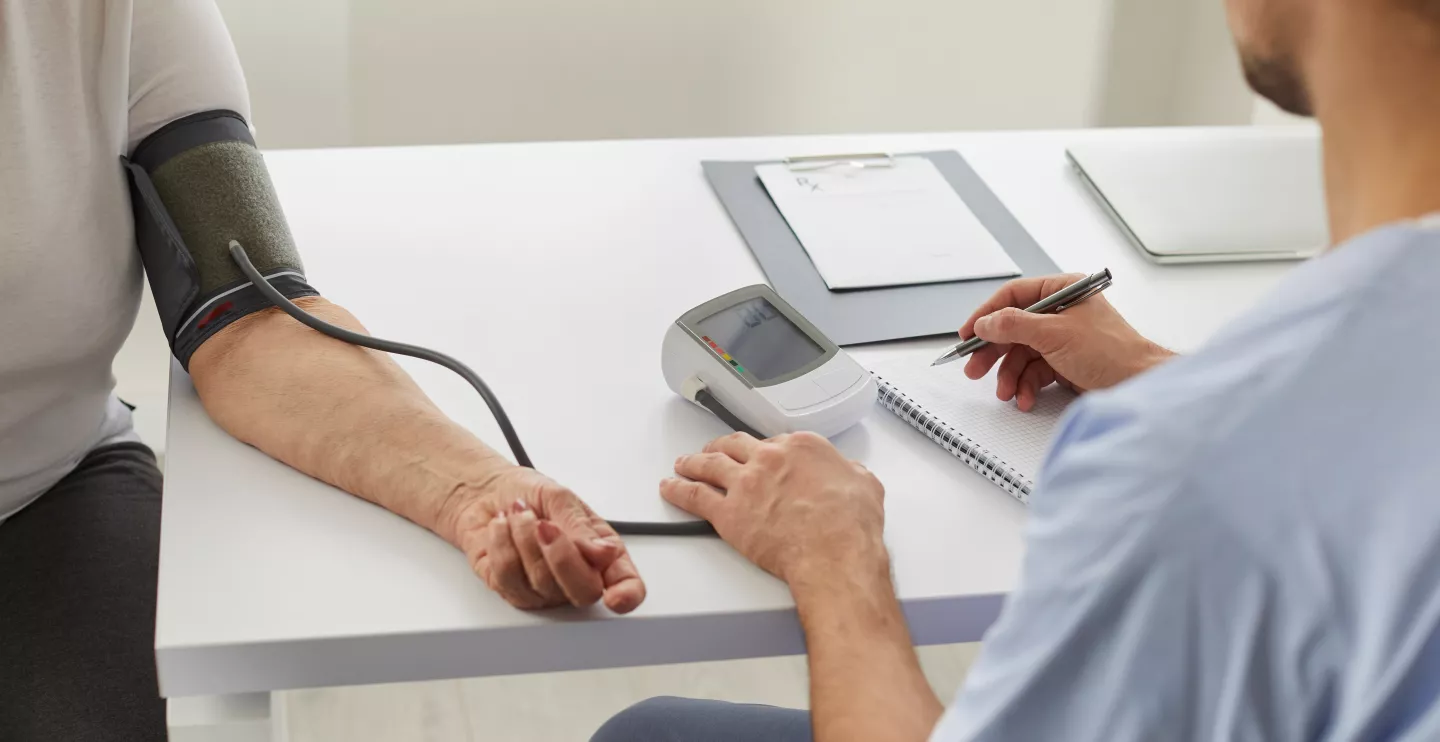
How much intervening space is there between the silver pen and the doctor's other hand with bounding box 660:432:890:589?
0.18 m

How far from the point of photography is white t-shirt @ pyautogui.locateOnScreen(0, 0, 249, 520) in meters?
0.97

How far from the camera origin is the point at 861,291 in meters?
1.15

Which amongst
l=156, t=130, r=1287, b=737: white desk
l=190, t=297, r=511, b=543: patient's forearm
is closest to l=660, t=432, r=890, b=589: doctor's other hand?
l=156, t=130, r=1287, b=737: white desk

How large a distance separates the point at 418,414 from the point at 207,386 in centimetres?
16

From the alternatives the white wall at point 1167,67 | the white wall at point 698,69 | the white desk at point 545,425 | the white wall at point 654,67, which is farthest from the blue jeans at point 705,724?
the white wall at point 1167,67

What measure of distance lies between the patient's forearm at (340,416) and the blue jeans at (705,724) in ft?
0.96

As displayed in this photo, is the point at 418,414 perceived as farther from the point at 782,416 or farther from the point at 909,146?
the point at 909,146

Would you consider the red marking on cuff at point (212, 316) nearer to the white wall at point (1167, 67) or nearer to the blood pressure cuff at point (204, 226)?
the blood pressure cuff at point (204, 226)

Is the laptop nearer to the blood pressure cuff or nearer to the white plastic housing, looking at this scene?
the white plastic housing

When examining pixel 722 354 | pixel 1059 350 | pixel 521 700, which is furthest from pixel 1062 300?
pixel 521 700

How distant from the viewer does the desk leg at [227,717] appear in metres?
0.80

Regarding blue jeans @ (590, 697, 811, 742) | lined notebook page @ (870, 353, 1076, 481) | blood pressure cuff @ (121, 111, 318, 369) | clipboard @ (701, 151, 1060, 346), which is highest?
blood pressure cuff @ (121, 111, 318, 369)

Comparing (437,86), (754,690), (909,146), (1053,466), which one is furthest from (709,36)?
(1053,466)

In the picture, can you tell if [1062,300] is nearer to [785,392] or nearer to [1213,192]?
[785,392]
